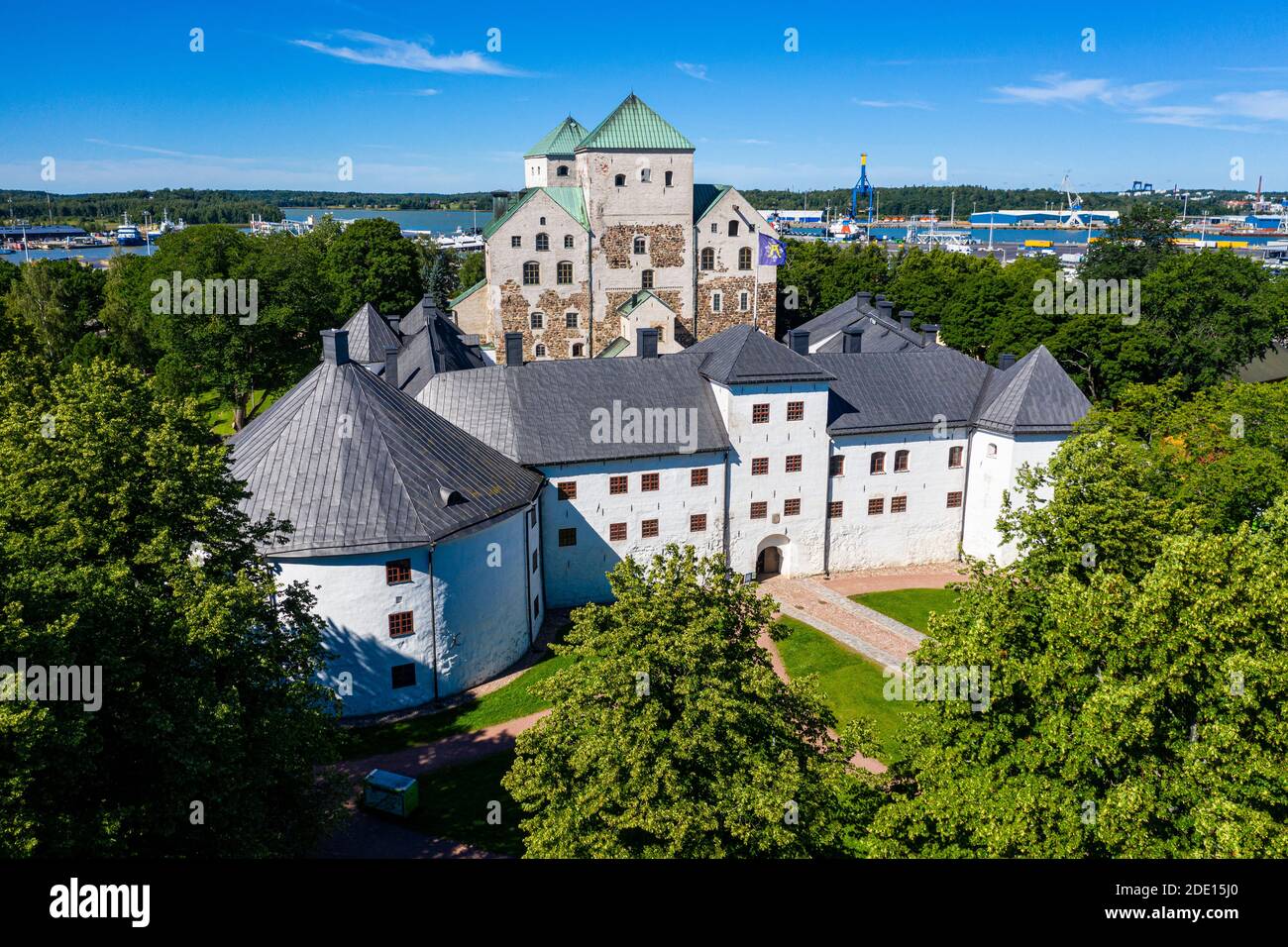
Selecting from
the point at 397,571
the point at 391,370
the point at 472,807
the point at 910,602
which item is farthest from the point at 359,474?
the point at 910,602

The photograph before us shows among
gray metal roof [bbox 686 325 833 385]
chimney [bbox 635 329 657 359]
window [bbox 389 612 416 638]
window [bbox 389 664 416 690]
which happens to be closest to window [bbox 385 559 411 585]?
window [bbox 389 612 416 638]

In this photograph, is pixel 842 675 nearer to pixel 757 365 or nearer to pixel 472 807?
pixel 757 365

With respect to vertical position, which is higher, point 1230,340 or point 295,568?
point 1230,340

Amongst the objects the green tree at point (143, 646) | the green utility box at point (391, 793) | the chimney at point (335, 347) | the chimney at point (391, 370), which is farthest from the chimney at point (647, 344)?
the green utility box at point (391, 793)

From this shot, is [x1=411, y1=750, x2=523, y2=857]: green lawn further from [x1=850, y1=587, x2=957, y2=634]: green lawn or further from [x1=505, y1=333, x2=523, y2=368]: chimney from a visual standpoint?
[x1=505, y1=333, x2=523, y2=368]: chimney

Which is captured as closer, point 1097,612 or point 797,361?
point 1097,612

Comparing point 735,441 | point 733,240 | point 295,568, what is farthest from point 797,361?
point 733,240
